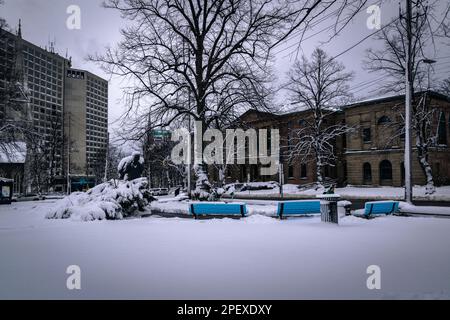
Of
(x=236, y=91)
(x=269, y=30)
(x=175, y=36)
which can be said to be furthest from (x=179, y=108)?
(x=269, y=30)

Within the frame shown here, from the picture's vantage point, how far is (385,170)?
36.1 m

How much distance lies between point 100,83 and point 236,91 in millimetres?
64483

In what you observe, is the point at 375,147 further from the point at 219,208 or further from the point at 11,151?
the point at 11,151

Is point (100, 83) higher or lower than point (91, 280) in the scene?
higher

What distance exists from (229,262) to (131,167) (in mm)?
14395

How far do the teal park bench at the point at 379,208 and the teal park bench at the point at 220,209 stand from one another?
489cm

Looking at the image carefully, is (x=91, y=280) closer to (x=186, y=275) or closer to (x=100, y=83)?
(x=186, y=275)

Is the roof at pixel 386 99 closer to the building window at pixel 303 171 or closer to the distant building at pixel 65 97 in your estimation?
the building window at pixel 303 171

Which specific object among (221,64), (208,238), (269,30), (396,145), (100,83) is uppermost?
(100,83)

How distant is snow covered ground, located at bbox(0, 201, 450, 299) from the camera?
4250 mm

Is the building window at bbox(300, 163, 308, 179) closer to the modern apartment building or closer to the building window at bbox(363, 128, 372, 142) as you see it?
the building window at bbox(363, 128, 372, 142)

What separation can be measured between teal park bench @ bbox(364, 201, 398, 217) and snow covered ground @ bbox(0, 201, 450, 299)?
92.0 inches

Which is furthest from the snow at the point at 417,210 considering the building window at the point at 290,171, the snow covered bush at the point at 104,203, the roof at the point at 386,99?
the building window at the point at 290,171
